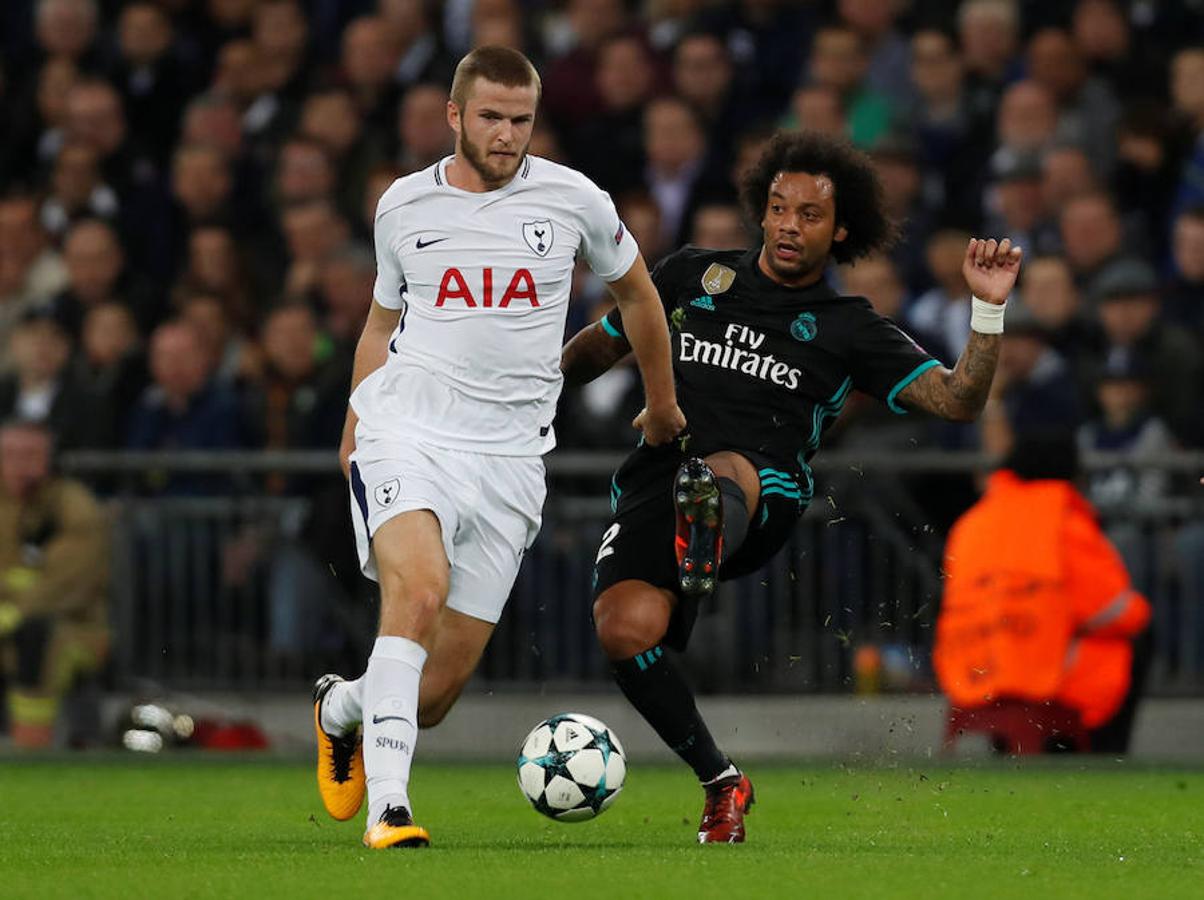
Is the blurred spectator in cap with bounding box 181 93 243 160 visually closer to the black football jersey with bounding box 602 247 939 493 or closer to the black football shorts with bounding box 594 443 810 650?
the black football jersey with bounding box 602 247 939 493

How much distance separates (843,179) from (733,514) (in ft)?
4.43

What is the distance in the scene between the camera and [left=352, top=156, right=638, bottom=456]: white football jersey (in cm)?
772

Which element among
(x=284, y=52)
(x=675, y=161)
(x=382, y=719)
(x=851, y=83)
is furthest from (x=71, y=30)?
(x=382, y=719)

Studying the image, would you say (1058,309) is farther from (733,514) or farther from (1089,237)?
(733,514)

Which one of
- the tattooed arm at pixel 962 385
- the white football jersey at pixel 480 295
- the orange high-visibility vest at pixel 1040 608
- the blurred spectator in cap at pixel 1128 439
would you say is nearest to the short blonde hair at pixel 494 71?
the white football jersey at pixel 480 295

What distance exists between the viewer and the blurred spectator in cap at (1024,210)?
1415 cm

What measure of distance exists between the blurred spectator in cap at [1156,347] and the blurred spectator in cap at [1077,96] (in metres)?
1.69

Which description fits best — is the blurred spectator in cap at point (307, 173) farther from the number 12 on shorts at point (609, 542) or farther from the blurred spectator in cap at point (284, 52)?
the number 12 on shorts at point (609, 542)

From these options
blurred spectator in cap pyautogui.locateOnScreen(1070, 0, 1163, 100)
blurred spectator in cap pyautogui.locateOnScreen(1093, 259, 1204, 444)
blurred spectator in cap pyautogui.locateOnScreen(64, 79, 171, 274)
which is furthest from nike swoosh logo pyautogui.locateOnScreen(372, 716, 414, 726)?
blurred spectator in cap pyautogui.locateOnScreen(64, 79, 171, 274)

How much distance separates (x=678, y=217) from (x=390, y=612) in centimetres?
792

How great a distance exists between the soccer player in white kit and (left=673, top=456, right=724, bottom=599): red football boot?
1.06ft

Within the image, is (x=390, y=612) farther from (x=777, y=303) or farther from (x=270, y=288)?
(x=270, y=288)

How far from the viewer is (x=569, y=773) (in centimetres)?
805

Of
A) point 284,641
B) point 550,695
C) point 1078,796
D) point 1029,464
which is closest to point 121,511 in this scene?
point 284,641
